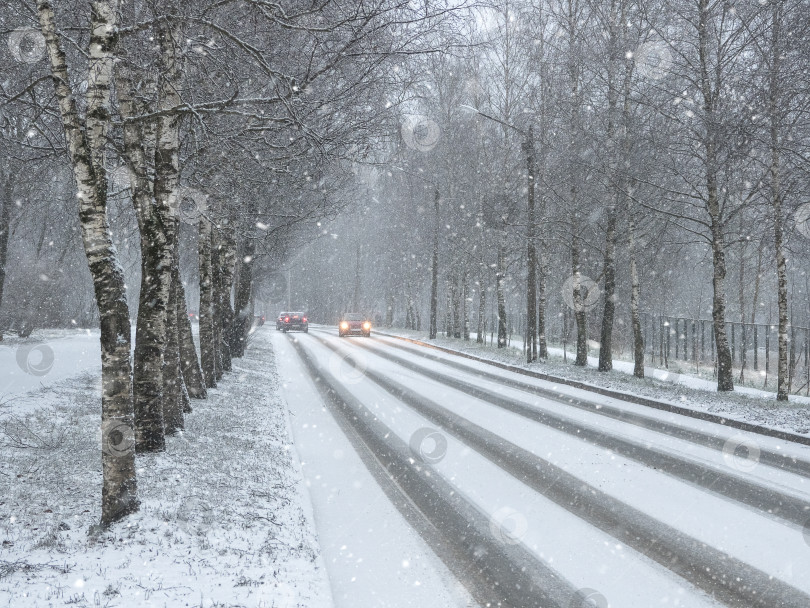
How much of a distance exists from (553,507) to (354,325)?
32755 millimetres

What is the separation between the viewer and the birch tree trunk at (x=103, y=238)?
191 inches

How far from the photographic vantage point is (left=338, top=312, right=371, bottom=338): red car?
1519 inches

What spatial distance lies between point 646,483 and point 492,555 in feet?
10.0

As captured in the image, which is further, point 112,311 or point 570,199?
point 570,199

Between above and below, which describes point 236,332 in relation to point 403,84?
below

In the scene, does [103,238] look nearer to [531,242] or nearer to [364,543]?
[364,543]

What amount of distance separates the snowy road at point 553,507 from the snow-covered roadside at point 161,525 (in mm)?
479

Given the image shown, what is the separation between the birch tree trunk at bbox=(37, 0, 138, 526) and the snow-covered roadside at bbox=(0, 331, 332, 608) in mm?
547

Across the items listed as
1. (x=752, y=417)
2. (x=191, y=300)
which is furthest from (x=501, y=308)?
(x=191, y=300)

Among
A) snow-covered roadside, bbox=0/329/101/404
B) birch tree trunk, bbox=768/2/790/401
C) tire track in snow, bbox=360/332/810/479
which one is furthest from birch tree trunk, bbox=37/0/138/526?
birch tree trunk, bbox=768/2/790/401

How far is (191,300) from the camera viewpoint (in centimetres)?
11538

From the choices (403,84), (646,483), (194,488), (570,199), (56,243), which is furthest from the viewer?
(56,243)

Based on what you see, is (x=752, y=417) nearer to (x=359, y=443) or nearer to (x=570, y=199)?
(x=359, y=443)

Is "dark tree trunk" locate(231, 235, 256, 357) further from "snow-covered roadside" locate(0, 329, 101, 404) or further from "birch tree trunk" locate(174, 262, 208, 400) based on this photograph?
"birch tree trunk" locate(174, 262, 208, 400)
